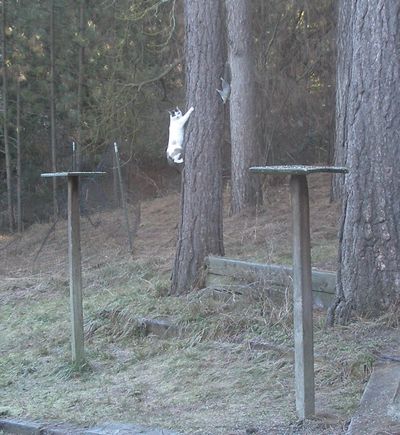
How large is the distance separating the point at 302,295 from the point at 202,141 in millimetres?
4863

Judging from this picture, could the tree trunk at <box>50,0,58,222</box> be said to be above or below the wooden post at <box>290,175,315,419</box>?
above

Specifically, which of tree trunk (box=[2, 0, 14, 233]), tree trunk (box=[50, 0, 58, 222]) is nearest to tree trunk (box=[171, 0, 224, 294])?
tree trunk (box=[50, 0, 58, 222])

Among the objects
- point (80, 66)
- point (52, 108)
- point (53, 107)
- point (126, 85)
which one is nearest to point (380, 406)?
point (126, 85)

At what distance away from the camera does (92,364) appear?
776 cm

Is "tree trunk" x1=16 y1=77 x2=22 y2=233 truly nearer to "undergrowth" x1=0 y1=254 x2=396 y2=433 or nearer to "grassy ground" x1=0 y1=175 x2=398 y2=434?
"grassy ground" x1=0 y1=175 x2=398 y2=434

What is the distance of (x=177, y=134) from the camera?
392 inches

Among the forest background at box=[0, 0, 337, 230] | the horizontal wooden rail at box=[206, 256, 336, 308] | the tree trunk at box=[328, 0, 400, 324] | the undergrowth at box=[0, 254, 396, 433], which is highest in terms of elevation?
the forest background at box=[0, 0, 337, 230]

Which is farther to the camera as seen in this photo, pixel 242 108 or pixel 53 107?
pixel 53 107

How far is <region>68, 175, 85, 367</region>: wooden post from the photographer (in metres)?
7.41

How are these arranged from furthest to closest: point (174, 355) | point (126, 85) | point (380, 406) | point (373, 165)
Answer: point (126, 85) → point (174, 355) → point (373, 165) → point (380, 406)

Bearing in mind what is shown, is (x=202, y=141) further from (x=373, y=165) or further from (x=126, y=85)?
(x=126, y=85)

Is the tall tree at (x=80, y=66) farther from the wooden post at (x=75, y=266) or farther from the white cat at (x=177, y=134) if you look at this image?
the wooden post at (x=75, y=266)

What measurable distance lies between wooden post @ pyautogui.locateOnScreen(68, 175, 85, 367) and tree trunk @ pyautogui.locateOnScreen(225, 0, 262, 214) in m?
8.45

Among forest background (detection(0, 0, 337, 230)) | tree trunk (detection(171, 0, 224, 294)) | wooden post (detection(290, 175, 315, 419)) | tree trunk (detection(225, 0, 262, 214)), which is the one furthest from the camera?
forest background (detection(0, 0, 337, 230))
